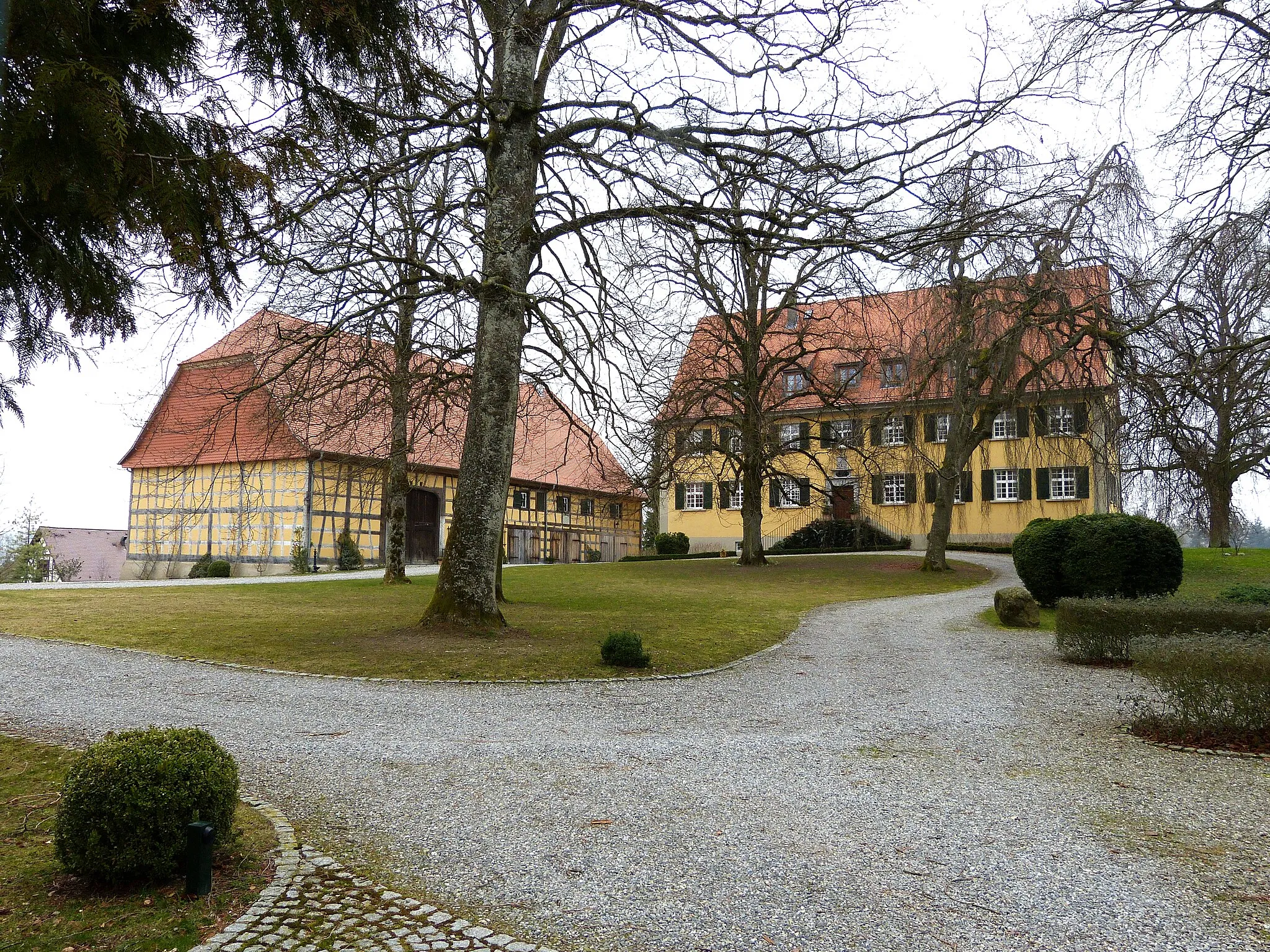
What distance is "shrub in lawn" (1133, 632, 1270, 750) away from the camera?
6656mm

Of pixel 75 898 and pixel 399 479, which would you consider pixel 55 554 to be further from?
pixel 75 898

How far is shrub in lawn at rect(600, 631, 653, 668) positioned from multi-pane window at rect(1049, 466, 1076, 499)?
28595mm

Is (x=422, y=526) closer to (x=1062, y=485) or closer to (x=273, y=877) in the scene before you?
(x=1062, y=485)

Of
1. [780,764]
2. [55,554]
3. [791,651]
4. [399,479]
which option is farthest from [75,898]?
[55,554]

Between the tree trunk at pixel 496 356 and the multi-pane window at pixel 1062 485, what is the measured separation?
2831 cm

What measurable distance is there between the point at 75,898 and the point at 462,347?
10.4 meters

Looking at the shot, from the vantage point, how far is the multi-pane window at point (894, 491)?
122ft

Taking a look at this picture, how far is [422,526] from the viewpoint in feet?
103

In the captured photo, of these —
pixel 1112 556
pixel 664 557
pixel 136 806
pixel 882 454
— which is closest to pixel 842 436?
pixel 882 454

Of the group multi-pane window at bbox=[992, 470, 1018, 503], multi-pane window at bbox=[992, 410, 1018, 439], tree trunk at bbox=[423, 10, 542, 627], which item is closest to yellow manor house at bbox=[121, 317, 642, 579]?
tree trunk at bbox=[423, 10, 542, 627]

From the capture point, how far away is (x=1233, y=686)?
22.0ft

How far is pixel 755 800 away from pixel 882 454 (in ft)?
69.3

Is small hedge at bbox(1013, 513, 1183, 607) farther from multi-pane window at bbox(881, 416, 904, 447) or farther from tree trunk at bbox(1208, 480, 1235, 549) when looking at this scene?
multi-pane window at bbox(881, 416, 904, 447)

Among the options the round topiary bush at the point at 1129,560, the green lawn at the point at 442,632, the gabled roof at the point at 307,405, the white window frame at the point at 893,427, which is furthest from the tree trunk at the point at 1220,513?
the gabled roof at the point at 307,405
